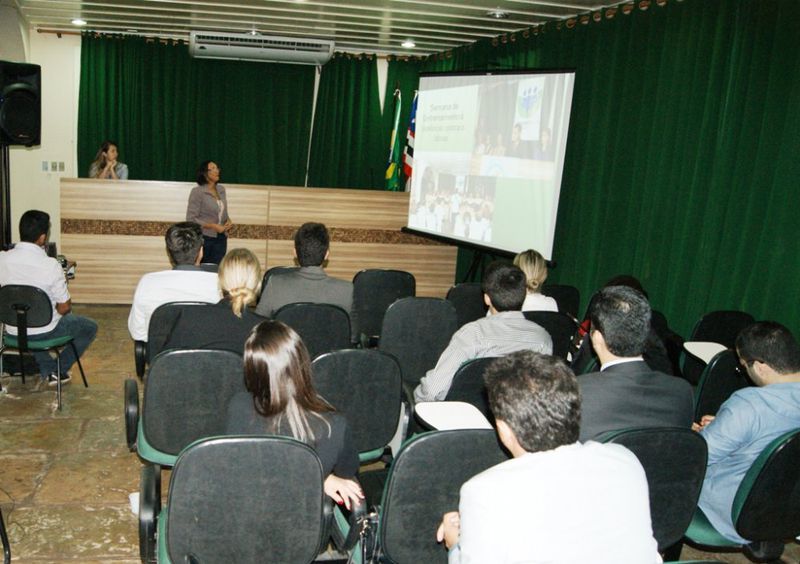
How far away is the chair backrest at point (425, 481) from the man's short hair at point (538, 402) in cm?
40

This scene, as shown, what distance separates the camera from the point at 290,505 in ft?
6.45

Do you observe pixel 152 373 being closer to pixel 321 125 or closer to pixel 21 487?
pixel 21 487

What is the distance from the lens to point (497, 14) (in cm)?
649

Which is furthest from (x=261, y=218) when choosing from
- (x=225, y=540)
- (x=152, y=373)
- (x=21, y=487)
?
(x=225, y=540)

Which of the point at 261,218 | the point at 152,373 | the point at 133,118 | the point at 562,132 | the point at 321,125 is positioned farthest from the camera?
the point at 321,125

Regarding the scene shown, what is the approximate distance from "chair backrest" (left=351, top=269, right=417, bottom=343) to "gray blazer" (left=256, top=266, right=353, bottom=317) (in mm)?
945

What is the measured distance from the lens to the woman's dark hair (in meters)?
2.10

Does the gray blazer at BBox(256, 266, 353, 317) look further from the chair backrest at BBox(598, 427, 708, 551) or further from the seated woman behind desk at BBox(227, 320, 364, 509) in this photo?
the chair backrest at BBox(598, 427, 708, 551)

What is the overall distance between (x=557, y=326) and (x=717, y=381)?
1.03m

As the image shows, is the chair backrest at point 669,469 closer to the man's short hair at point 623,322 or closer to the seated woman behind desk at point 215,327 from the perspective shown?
the man's short hair at point 623,322

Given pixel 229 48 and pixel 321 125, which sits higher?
pixel 229 48

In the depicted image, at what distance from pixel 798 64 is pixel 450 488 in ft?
12.3

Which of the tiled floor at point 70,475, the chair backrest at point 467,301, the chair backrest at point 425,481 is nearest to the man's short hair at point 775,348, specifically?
the tiled floor at point 70,475

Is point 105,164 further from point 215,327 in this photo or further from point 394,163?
→ point 215,327
